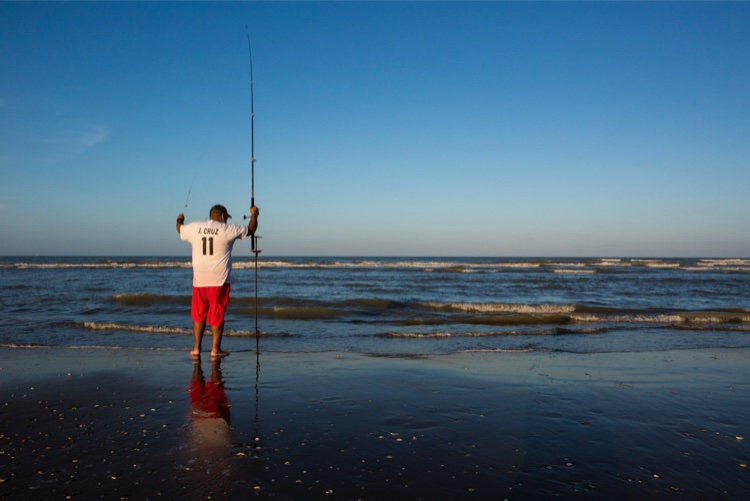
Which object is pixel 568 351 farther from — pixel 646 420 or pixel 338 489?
pixel 338 489

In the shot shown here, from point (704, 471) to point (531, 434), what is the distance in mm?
1112

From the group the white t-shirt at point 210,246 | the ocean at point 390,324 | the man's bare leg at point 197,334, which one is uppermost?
the white t-shirt at point 210,246

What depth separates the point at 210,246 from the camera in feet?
20.0

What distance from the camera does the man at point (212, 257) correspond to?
20.0ft

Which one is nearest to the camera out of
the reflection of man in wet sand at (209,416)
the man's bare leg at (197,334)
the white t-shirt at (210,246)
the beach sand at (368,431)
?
the beach sand at (368,431)

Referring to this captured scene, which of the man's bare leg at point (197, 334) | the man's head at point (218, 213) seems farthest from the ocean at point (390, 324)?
the man's head at point (218, 213)

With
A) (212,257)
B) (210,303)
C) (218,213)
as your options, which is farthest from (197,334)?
(218,213)

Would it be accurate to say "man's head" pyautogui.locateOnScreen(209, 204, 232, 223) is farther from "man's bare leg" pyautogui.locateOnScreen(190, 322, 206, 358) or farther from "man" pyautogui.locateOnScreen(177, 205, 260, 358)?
"man's bare leg" pyautogui.locateOnScreen(190, 322, 206, 358)

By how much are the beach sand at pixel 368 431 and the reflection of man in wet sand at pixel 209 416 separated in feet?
0.08

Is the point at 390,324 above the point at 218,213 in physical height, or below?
below

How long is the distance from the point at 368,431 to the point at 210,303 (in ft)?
11.0

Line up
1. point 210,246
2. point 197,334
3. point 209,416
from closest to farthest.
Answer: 1. point 209,416
2. point 210,246
3. point 197,334

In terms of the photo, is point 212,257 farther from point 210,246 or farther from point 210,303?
point 210,303

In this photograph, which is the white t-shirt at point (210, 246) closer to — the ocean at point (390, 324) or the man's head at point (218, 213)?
the man's head at point (218, 213)
